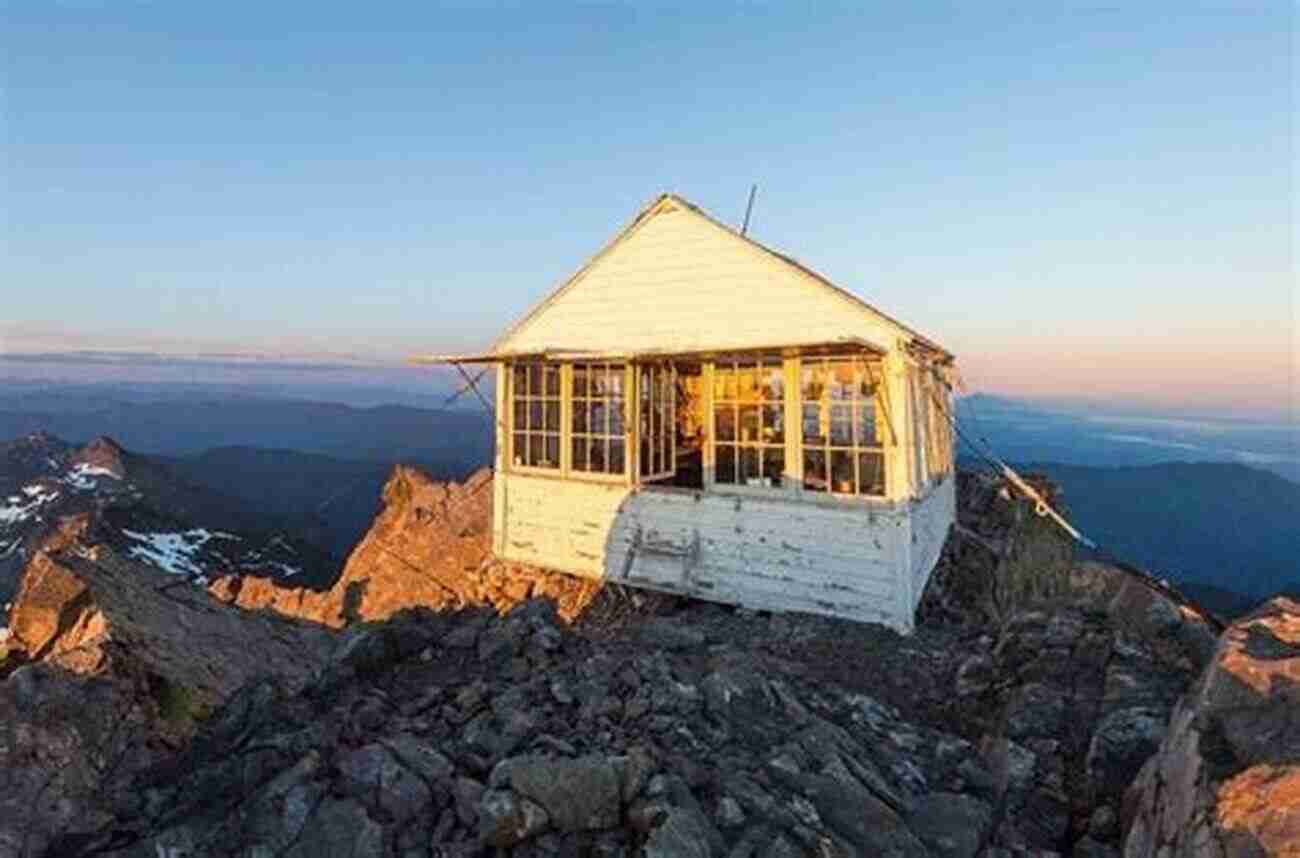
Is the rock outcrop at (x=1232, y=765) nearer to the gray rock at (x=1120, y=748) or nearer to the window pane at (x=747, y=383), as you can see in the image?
the gray rock at (x=1120, y=748)

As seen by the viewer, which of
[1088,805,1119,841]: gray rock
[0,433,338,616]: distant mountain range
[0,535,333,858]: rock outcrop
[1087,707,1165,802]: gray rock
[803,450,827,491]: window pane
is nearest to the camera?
[1088,805,1119,841]: gray rock

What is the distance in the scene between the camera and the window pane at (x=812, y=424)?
12805 mm

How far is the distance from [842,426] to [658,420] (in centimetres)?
385

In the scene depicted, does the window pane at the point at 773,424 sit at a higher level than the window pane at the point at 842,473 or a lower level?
higher

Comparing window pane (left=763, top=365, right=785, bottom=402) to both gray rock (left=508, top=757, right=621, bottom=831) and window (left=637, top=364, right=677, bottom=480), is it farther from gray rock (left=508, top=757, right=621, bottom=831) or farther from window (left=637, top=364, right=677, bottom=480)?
gray rock (left=508, top=757, right=621, bottom=831)

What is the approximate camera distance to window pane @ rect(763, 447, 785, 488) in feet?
43.3

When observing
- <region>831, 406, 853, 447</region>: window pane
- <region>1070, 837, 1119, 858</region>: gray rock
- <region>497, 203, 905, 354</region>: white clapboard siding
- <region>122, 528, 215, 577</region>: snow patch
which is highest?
<region>497, 203, 905, 354</region>: white clapboard siding

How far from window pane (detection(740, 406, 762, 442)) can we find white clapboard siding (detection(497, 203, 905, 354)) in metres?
1.17

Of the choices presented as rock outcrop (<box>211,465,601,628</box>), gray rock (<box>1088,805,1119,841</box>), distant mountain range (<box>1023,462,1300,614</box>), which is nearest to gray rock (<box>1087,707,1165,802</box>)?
gray rock (<box>1088,805,1119,841</box>)

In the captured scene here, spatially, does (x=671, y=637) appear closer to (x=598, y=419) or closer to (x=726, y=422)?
(x=726, y=422)

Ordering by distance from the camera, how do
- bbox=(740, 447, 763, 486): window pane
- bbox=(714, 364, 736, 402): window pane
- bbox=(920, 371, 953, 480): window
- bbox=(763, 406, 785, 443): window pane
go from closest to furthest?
bbox=(763, 406, 785, 443): window pane → bbox=(740, 447, 763, 486): window pane → bbox=(714, 364, 736, 402): window pane → bbox=(920, 371, 953, 480): window

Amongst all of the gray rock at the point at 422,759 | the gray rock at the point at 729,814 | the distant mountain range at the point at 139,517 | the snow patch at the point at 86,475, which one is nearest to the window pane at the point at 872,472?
the gray rock at the point at 729,814

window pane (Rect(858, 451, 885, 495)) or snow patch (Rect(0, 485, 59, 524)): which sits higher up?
window pane (Rect(858, 451, 885, 495))

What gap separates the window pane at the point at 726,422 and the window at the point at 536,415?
346 centimetres
